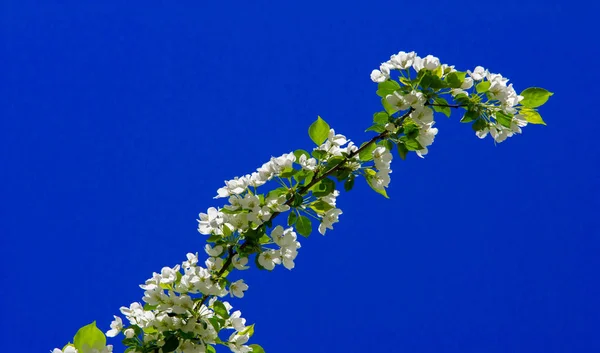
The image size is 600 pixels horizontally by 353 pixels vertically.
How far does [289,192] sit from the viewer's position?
165 centimetres

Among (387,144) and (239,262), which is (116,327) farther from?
(387,144)

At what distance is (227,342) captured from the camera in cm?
167

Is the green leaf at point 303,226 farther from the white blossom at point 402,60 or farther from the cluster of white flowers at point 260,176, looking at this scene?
the white blossom at point 402,60

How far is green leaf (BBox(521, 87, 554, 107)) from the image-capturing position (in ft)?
5.50

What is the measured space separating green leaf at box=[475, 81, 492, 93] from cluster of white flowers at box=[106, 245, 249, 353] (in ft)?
2.45

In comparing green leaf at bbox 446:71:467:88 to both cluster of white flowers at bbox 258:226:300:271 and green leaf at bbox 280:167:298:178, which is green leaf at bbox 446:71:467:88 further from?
cluster of white flowers at bbox 258:226:300:271

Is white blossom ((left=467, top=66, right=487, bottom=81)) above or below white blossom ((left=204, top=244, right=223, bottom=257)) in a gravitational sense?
above

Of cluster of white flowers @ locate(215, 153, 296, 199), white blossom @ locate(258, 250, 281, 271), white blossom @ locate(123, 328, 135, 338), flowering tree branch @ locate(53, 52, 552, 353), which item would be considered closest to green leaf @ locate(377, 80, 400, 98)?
flowering tree branch @ locate(53, 52, 552, 353)

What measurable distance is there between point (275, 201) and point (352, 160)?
24cm

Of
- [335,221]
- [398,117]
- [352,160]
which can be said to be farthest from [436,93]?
[335,221]

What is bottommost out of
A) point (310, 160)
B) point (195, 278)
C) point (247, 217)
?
point (195, 278)

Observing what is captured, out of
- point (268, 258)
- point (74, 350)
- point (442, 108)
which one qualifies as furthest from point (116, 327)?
point (442, 108)

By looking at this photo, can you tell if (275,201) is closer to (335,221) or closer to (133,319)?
(335,221)

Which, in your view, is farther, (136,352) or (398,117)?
(398,117)
